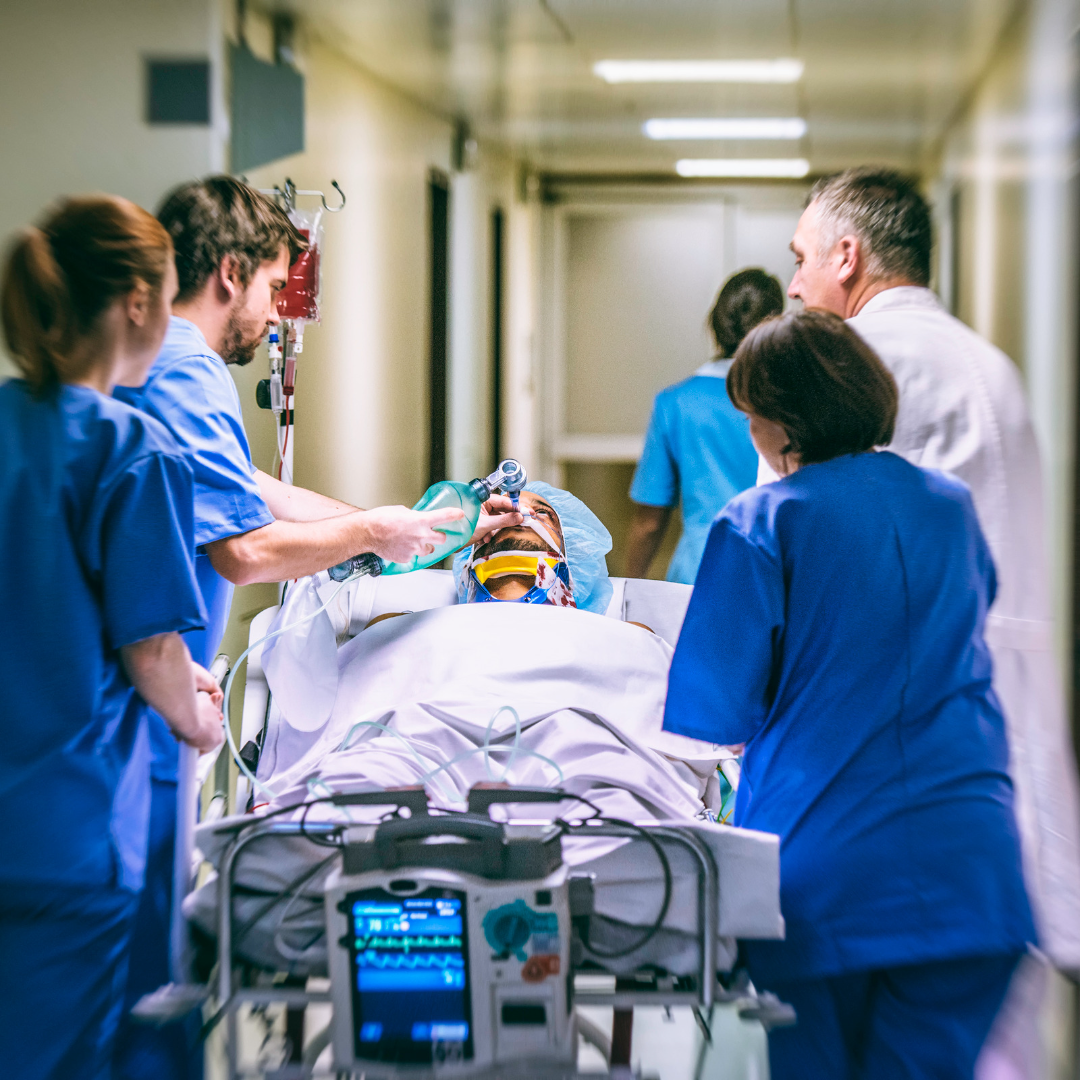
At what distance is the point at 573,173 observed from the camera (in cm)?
424

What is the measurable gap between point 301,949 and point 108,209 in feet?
2.46

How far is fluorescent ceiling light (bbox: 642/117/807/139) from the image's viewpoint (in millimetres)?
3279

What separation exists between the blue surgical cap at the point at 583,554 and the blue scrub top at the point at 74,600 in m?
0.95

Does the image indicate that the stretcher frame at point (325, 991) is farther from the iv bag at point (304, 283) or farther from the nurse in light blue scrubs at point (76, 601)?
the iv bag at point (304, 283)

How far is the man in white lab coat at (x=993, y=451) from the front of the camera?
1373mm

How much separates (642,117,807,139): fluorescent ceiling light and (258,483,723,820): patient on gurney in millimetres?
1981

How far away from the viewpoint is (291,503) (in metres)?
1.76

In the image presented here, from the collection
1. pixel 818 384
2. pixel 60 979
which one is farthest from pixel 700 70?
pixel 60 979

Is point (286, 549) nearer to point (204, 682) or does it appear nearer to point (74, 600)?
point (204, 682)

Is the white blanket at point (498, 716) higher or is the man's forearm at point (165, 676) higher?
the man's forearm at point (165, 676)

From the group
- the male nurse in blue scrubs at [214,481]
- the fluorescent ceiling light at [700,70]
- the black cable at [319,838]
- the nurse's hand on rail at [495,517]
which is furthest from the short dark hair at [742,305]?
the black cable at [319,838]

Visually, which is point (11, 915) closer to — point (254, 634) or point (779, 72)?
point (254, 634)

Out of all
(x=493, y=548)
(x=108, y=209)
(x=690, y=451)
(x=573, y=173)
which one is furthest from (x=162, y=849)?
(x=573, y=173)

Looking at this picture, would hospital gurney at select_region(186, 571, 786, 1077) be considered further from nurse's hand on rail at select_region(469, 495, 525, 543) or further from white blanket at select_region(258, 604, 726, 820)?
nurse's hand on rail at select_region(469, 495, 525, 543)
